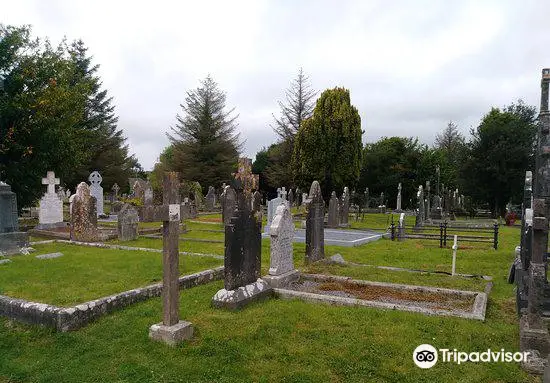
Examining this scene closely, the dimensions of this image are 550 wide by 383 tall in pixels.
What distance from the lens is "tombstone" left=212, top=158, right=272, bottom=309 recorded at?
22.6 feet

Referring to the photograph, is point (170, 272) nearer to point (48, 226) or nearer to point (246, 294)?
point (246, 294)

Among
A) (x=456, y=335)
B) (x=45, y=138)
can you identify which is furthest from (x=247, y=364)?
(x=45, y=138)

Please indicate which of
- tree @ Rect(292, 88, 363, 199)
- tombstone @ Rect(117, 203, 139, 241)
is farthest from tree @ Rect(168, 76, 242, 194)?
tombstone @ Rect(117, 203, 139, 241)

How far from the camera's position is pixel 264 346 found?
17.6ft

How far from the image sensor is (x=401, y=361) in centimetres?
492

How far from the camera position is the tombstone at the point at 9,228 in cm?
1097

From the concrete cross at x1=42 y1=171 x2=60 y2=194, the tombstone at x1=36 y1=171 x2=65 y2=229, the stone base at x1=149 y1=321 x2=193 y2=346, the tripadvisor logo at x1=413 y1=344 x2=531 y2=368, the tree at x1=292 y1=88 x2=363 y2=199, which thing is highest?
the tree at x1=292 y1=88 x2=363 y2=199

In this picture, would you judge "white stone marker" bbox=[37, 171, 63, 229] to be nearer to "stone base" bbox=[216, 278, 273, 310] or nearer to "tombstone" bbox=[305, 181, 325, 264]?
"tombstone" bbox=[305, 181, 325, 264]

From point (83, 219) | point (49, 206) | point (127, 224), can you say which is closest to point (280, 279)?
point (127, 224)

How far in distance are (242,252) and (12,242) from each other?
740 cm

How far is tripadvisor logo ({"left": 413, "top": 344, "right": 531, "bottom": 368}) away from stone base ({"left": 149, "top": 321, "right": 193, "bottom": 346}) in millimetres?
2881

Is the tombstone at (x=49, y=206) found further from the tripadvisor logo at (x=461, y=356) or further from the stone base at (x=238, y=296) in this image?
the tripadvisor logo at (x=461, y=356)

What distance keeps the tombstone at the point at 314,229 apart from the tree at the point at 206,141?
102 ft

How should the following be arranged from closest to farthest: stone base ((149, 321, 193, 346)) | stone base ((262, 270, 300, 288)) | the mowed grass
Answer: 1. the mowed grass
2. stone base ((149, 321, 193, 346))
3. stone base ((262, 270, 300, 288))
